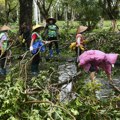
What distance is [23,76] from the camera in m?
5.92

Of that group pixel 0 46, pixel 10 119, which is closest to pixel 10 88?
pixel 10 119

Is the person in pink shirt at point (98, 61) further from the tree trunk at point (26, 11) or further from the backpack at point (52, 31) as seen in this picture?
the tree trunk at point (26, 11)

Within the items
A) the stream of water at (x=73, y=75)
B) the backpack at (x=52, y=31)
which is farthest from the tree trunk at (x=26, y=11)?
the stream of water at (x=73, y=75)

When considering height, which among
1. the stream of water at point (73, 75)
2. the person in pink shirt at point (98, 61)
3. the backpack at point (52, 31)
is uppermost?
the person in pink shirt at point (98, 61)

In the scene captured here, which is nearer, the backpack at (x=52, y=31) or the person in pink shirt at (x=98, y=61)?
the person in pink shirt at (x=98, y=61)

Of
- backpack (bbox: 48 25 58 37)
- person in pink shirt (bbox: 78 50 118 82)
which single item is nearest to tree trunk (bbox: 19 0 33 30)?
backpack (bbox: 48 25 58 37)

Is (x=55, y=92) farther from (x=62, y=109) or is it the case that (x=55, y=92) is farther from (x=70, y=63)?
(x=70, y=63)

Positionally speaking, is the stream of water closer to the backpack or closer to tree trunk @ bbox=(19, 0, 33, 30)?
the backpack

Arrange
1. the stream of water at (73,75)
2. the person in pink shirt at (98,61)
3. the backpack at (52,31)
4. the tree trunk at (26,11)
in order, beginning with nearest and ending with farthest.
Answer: the person in pink shirt at (98,61)
the stream of water at (73,75)
the backpack at (52,31)
the tree trunk at (26,11)

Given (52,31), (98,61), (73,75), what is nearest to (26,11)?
(52,31)

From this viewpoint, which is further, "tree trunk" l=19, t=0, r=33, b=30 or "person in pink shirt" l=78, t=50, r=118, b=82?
"tree trunk" l=19, t=0, r=33, b=30

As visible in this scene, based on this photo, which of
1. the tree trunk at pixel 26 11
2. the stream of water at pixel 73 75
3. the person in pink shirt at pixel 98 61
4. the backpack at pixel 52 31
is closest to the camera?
the person in pink shirt at pixel 98 61

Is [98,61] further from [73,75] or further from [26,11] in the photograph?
[26,11]

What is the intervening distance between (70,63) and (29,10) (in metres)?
4.70
